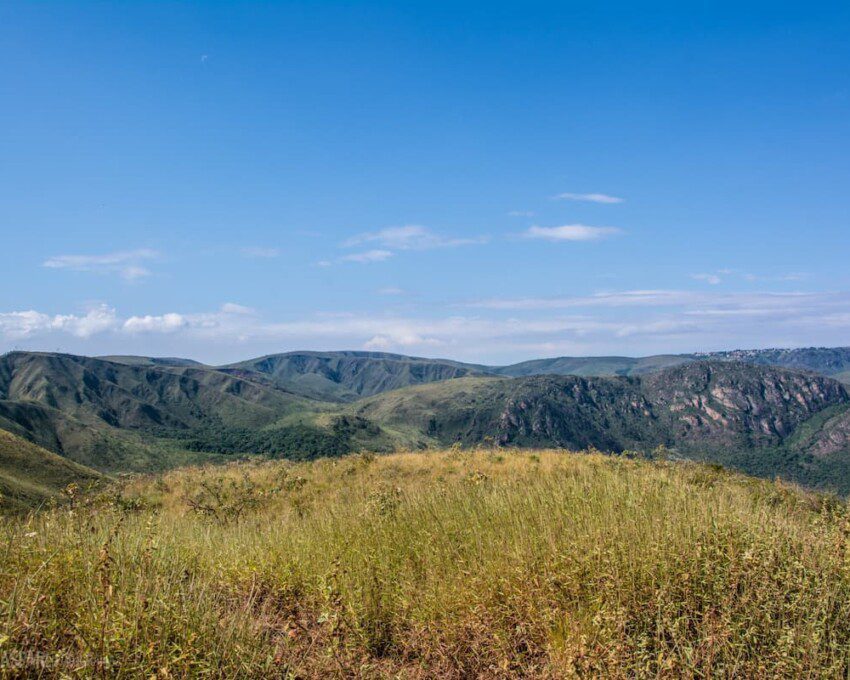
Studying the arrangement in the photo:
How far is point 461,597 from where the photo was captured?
5.10 m

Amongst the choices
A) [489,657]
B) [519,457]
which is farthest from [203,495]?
[489,657]

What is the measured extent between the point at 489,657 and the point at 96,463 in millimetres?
109217

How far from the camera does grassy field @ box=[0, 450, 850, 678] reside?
12.8 ft

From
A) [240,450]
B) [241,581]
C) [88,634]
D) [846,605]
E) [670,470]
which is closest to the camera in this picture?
[88,634]

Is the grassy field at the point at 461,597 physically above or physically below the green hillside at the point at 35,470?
above

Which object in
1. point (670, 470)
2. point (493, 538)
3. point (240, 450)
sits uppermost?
point (493, 538)

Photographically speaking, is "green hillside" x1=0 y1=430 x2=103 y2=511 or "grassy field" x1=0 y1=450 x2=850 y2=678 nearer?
"grassy field" x1=0 y1=450 x2=850 y2=678

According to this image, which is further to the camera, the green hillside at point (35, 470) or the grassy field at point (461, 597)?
the green hillside at point (35, 470)

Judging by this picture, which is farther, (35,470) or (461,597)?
(35,470)

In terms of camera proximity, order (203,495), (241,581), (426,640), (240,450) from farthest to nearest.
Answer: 1. (240,450)
2. (203,495)
3. (241,581)
4. (426,640)

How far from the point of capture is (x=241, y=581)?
588 centimetres

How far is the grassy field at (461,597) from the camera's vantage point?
3.90 meters

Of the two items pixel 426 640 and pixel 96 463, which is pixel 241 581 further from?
pixel 96 463

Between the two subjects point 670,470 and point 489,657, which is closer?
point 489,657
